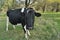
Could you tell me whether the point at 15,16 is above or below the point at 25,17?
below

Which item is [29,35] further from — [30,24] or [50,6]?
[50,6]

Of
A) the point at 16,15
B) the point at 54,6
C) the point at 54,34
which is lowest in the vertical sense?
the point at 54,6

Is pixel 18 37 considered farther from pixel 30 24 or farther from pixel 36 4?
pixel 36 4

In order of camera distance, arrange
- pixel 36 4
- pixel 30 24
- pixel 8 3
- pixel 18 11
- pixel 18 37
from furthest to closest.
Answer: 1. pixel 36 4
2. pixel 8 3
3. pixel 18 11
4. pixel 18 37
5. pixel 30 24

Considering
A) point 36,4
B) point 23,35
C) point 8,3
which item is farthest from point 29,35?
point 36,4

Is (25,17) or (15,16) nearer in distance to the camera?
(25,17)

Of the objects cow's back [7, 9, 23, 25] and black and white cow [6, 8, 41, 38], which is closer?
black and white cow [6, 8, 41, 38]

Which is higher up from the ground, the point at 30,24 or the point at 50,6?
the point at 30,24

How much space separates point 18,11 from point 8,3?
997cm

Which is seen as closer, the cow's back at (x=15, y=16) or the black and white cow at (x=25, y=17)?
the black and white cow at (x=25, y=17)

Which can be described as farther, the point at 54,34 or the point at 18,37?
the point at 54,34

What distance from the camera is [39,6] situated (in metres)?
22.0

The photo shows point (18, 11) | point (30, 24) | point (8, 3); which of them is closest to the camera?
point (30, 24)

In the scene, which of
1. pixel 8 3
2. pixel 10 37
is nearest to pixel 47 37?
pixel 10 37
